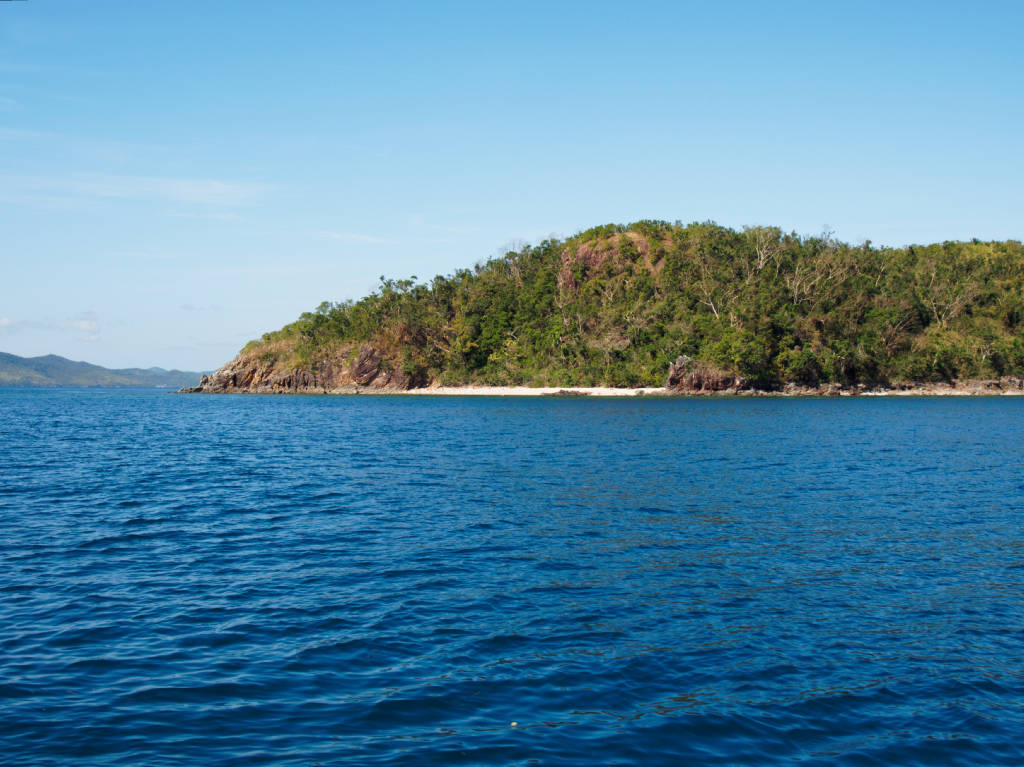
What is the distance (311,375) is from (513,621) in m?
152

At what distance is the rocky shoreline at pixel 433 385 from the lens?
113000 millimetres

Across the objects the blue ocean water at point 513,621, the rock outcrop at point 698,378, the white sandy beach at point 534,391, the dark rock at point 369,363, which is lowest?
the blue ocean water at point 513,621

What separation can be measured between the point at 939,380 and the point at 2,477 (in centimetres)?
13192

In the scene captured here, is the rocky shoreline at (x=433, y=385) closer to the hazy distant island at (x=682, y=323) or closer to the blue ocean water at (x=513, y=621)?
the hazy distant island at (x=682, y=323)

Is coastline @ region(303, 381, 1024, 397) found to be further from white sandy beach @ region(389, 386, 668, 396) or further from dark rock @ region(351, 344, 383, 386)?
dark rock @ region(351, 344, 383, 386)

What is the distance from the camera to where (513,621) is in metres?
12.3

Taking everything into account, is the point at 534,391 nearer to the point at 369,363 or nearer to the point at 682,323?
the point at 682,323

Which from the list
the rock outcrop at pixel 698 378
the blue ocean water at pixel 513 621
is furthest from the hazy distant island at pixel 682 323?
the blue ocean water at pixel 513 621

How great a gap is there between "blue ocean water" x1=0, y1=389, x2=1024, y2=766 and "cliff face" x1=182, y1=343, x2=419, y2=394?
401ft

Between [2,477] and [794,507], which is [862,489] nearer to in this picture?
[794,507]

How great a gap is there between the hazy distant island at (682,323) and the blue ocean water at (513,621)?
9241cm

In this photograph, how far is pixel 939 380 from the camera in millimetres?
120312

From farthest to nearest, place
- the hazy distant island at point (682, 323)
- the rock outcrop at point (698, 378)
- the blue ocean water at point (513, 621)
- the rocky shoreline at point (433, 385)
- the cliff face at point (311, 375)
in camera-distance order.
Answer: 1. the cliff face at point (311, 375)
2. the hazy distant island at point (682, 323)
3. the rocky shoreline at point (433, 385)
4. the rock outcrop at point (698, 378)
5. the blue ocean water at point (513, 621)

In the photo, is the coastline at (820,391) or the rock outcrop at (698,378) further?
the coastline at (820,391)
